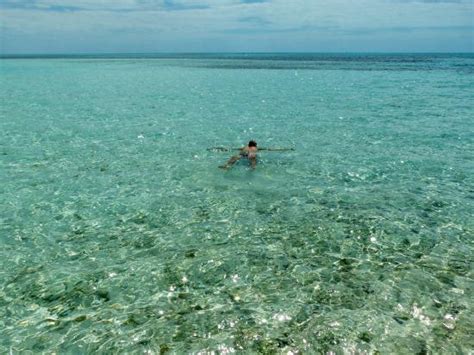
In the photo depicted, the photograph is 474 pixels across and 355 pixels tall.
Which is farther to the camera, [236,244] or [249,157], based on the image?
[249,157]

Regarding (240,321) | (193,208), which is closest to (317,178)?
(193,208)

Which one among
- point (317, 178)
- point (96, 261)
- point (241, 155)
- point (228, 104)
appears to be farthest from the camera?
point (228, 104)

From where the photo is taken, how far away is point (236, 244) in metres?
11.4

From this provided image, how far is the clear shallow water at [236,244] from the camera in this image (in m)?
7.99

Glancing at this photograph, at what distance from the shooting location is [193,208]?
13859mm

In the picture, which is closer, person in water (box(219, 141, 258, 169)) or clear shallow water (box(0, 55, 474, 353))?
clear shallow water (box(0, 55, 474, 353))

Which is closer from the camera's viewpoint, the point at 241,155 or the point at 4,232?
the point at 4,232

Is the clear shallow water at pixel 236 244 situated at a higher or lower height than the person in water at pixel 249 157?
lower

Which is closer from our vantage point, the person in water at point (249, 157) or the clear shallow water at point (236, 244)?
the clear shallow water at point (236, 244)

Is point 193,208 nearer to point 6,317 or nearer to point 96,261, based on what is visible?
point 96,261

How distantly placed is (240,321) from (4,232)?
8165 mm

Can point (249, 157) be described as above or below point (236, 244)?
above

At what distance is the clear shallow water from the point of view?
7992mm

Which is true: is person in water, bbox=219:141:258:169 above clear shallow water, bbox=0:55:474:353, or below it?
above
